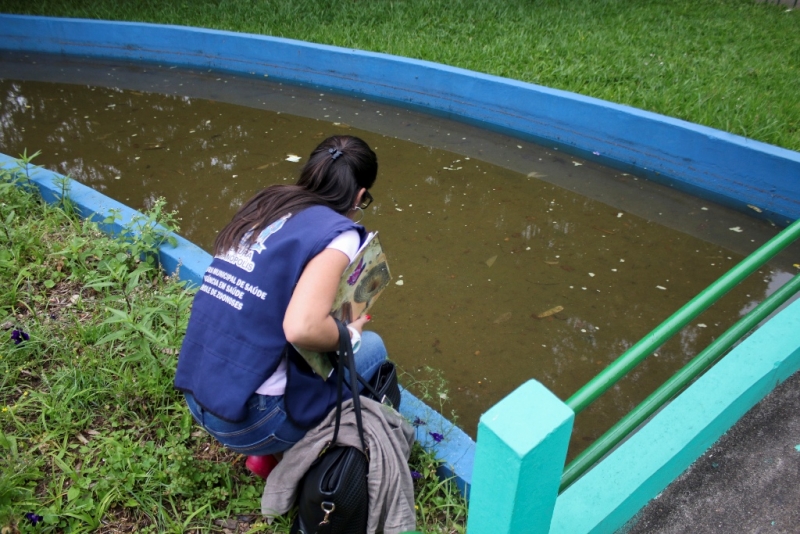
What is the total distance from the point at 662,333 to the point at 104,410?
1.82m

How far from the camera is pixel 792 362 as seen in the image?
6.71 feet

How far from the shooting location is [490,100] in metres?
5.12

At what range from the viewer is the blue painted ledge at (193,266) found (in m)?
2.06

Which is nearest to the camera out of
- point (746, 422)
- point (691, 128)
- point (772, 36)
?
point (746, 422)

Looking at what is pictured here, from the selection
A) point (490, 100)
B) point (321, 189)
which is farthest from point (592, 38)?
point (321, 189)

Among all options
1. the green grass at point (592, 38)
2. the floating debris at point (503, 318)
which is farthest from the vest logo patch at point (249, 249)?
the green grass at point (592, 38)

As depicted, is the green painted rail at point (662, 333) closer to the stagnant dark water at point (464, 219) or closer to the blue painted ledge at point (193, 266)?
the blue painted ledge at point (193, 266)

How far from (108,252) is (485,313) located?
1755mm

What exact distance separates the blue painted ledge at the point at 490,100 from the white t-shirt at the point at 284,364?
3.24 metres

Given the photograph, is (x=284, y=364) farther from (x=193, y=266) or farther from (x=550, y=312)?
(x=550, y=312)

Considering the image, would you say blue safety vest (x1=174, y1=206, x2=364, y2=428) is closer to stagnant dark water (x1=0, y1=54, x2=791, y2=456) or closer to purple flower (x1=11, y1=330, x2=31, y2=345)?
purple flower (x1=11, y1=330, x2=31, y2=345)

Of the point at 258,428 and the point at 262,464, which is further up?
the point at 258,428

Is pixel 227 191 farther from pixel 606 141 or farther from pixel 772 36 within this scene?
pixel 772 36

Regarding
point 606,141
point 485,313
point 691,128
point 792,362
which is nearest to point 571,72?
point 606,141
